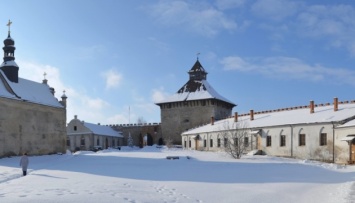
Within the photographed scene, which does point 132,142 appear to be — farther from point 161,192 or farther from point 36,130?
point 161,192

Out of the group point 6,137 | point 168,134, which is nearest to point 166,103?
point 168,134

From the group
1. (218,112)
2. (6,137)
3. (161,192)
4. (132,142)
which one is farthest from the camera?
(132,142)

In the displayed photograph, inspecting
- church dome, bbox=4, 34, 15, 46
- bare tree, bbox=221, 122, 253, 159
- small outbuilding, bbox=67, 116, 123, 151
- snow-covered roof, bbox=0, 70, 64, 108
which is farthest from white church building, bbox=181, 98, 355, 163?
small outbuilding, bbox=67, 116, 123, 151

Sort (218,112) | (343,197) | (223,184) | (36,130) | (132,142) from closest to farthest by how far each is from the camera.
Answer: (343,197)
(223,184)
(36,130)
(218,112)
(132,142)

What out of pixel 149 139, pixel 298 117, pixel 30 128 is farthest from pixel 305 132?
pixel 149 139

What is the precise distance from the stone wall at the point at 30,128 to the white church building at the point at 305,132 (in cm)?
1733

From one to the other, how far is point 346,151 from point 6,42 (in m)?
32.4

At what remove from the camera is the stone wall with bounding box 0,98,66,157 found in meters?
31.7

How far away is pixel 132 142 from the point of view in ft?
218

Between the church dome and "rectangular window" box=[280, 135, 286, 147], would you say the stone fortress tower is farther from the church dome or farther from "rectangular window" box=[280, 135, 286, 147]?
the church dome

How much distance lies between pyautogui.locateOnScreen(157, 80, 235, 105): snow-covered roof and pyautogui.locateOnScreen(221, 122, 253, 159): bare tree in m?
15.3

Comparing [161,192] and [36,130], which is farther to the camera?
[36,130]

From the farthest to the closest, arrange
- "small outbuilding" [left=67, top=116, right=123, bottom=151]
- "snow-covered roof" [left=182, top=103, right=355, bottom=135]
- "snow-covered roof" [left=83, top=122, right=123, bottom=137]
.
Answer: "snow-covered roof" [left=83, top=122, right=123, bottom=137]
"small outbuilding" [left=67, top=116, right=123, bottom=151]
"snow-covered roof" [left=182, top=103, right=355, bottom=135]

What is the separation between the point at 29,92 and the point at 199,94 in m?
27.7
